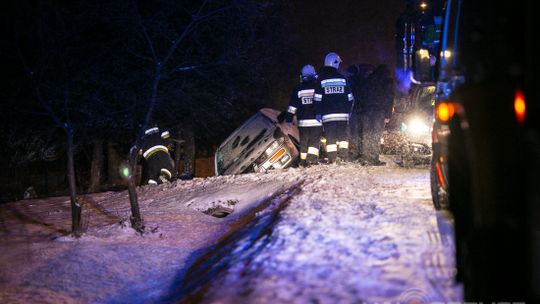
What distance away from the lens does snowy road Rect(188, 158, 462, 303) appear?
3184 mm

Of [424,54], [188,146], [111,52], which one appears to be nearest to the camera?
[424,54]

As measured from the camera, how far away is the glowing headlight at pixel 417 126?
845 centimetres

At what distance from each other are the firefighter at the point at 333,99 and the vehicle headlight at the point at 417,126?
4.56 ft

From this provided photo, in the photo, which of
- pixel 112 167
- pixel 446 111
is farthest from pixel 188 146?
pixel 446 111

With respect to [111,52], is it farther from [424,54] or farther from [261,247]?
[424,54]

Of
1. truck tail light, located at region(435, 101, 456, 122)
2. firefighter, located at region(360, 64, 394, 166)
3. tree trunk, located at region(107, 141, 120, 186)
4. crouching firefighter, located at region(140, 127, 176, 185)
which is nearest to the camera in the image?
truck tail light, located at region(435, 101, 456, 122)

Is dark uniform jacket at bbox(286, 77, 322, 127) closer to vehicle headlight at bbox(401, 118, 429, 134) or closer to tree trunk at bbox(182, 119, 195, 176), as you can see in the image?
vehicle headlight at bbox(401, 118, 429, 134)

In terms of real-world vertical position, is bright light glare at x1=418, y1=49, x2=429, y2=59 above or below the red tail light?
above

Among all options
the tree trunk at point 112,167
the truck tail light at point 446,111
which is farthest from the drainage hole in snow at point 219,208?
the tree trunk at point 112,167

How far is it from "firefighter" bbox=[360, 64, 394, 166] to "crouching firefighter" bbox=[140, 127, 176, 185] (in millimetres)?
4303

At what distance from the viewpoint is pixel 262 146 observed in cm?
1076

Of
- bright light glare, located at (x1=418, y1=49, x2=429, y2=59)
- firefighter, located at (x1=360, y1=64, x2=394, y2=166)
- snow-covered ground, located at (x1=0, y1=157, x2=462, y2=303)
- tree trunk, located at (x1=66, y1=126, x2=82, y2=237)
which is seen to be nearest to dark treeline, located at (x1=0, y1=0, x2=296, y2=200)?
tree trunk, located at (x1=66, y1=126, x2=82, y2=237)

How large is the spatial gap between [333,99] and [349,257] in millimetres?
6229

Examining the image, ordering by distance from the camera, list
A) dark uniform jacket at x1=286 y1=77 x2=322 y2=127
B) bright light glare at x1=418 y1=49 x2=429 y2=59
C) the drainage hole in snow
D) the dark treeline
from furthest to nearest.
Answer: dark uniform jacket at x1=286 y1=77 x2=322 y2=127, the drainage hole in snow, the dark treeline, bright light glare at x1=418 y1=49 x2=429 y2=59
